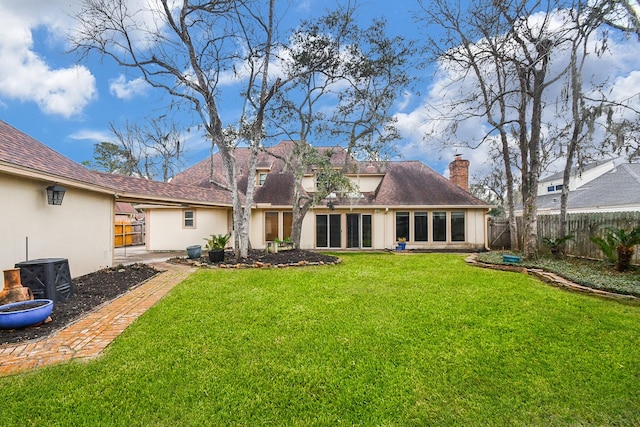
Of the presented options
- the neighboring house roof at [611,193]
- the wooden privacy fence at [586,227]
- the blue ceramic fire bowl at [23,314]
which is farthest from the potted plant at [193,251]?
the neighboring house roof at [611,193]

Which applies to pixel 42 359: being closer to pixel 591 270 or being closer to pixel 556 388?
pixel 556 388

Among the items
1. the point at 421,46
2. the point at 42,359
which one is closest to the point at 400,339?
the point at 42,359

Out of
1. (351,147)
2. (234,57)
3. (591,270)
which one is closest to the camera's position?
(591,270)

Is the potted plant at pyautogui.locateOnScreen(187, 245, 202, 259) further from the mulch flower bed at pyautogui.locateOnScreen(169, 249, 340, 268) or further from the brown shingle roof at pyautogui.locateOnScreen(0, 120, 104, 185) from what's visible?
the brown shingle roof at pyautogui.locateOnScreen(0, 120, 104, 185)

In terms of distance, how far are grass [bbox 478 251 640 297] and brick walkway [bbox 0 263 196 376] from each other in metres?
9.29

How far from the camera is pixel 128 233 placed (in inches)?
742

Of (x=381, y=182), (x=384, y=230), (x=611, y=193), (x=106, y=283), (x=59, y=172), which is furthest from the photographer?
(x=611, y=193)

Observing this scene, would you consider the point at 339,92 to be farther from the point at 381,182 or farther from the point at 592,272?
the point at 592,272

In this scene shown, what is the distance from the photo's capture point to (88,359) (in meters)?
3.32

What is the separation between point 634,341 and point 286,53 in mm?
11986

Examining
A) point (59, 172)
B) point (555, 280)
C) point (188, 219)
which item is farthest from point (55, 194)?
point (555, 280)

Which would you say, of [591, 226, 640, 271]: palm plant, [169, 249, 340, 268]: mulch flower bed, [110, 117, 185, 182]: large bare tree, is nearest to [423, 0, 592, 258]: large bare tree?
[591, 226, 640, 271]: palm plant

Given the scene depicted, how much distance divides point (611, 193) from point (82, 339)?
2563cm

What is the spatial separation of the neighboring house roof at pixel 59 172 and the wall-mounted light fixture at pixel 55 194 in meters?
0.18
